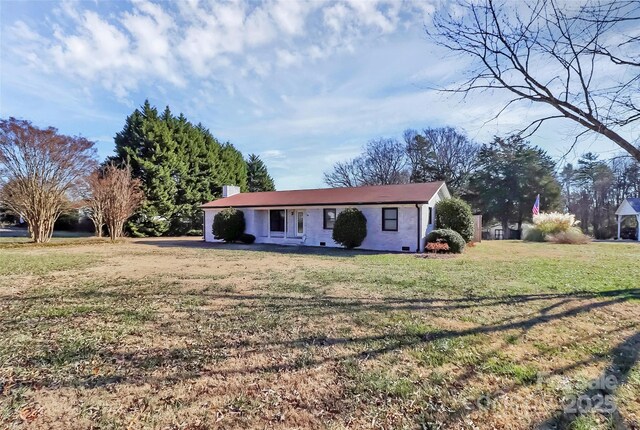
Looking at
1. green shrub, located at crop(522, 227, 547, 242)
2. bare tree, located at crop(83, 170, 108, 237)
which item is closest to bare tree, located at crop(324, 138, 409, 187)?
green shrub, located at crop(522, 227, 547, 242)

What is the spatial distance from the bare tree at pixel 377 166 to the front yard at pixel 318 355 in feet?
99.8

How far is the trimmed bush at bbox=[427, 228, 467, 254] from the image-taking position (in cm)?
1354

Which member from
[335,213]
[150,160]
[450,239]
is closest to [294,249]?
[335,213]

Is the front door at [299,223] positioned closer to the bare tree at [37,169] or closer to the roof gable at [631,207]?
the bare tree at [37,169]

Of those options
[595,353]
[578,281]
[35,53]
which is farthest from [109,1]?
[578,281]

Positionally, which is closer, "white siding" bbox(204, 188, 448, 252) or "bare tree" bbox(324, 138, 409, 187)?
"white siding" bbox(204, 188, 448, 252)

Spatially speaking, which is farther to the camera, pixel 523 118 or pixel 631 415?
pixel 523 118

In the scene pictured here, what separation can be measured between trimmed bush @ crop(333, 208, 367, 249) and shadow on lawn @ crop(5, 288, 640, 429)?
9570 millimetres

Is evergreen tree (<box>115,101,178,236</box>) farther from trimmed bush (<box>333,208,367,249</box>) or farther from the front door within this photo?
trimmed bush (<box>333,208,367,249</box>)

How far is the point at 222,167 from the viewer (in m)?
31.8

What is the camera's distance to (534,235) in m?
21.3

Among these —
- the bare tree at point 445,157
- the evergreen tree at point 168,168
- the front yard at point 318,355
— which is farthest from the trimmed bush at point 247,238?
the bare tree at point 445,157

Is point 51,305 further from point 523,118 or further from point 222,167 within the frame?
point 222,167

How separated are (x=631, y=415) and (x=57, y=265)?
1250cm
